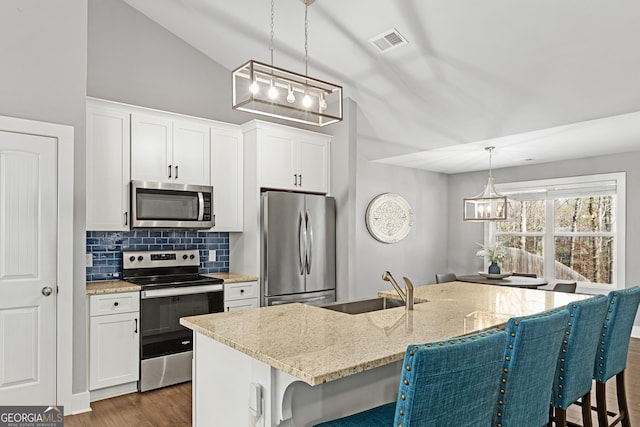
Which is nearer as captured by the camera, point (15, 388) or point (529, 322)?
point (529, 322)

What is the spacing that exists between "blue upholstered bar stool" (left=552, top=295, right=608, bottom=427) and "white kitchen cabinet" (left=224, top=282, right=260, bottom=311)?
2774 mm

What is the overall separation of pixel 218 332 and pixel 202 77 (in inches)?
137

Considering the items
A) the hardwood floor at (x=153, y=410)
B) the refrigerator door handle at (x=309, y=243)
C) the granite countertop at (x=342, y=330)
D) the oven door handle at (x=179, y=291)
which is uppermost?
the refrigerator door handle at (x=309, y=243)

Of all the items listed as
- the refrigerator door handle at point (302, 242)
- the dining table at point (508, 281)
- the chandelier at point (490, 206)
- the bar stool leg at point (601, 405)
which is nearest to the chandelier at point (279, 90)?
the refrigerator door handle at point (302, 242)

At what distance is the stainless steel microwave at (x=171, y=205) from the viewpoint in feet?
12.5

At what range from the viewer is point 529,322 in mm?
1721

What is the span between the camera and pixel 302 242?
442 cm

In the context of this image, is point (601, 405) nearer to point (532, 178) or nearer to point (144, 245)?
point (144, 245)

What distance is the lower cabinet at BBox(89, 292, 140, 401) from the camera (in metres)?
3.43

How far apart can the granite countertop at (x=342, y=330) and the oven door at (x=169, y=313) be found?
162 cm

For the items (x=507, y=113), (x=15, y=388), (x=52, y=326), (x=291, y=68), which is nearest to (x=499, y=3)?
(x=507, y=113)

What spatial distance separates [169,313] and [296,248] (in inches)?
52.4

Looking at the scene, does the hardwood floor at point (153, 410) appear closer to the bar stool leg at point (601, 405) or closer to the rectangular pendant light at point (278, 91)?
the bar stool leg at point (601, 405)

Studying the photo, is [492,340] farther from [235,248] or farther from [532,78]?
[235,248]
